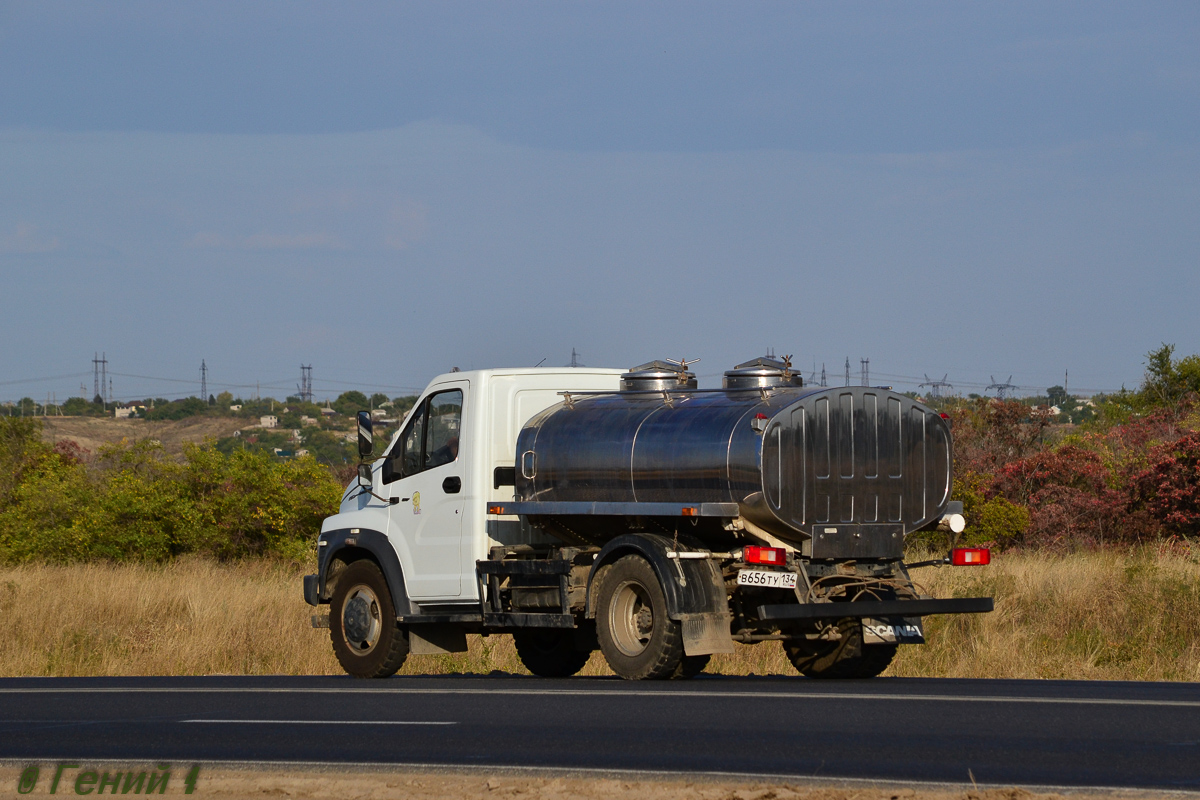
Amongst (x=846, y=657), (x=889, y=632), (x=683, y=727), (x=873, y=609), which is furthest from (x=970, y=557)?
(x=683, y=727)

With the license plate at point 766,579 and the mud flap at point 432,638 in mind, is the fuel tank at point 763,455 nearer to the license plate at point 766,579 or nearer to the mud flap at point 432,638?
the license plate at point 766,579

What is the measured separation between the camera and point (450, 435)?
13.9m

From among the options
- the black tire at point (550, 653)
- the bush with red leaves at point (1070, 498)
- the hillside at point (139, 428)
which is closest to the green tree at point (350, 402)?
the hillside at point (139, 428)

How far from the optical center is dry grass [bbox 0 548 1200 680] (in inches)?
602

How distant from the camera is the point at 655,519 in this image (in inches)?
477

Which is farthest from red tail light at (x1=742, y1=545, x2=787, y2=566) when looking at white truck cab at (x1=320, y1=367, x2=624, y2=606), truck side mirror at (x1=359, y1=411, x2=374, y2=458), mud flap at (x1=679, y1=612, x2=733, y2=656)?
truck side mirror at (x1=359, y1=411, x2=374, y2=458)

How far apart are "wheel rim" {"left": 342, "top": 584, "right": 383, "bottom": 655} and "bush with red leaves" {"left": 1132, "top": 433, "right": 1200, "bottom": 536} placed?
1753cm

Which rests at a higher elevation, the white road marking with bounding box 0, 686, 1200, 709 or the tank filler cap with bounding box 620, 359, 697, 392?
the tank filler cap with bounding box 620, 359, 697, 392

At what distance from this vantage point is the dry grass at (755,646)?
50.2ft

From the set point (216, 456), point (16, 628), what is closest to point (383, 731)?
point (16, 628)

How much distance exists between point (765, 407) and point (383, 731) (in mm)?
4185

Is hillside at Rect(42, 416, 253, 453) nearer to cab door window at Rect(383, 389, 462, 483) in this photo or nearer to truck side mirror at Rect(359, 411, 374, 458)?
cab door window at Rect(383, 389, 462, 483)

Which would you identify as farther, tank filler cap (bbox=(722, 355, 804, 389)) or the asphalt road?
tank filler cap (bbox=(722, 355, 804, 389))

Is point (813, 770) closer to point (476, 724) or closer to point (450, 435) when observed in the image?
point (476, 724)
